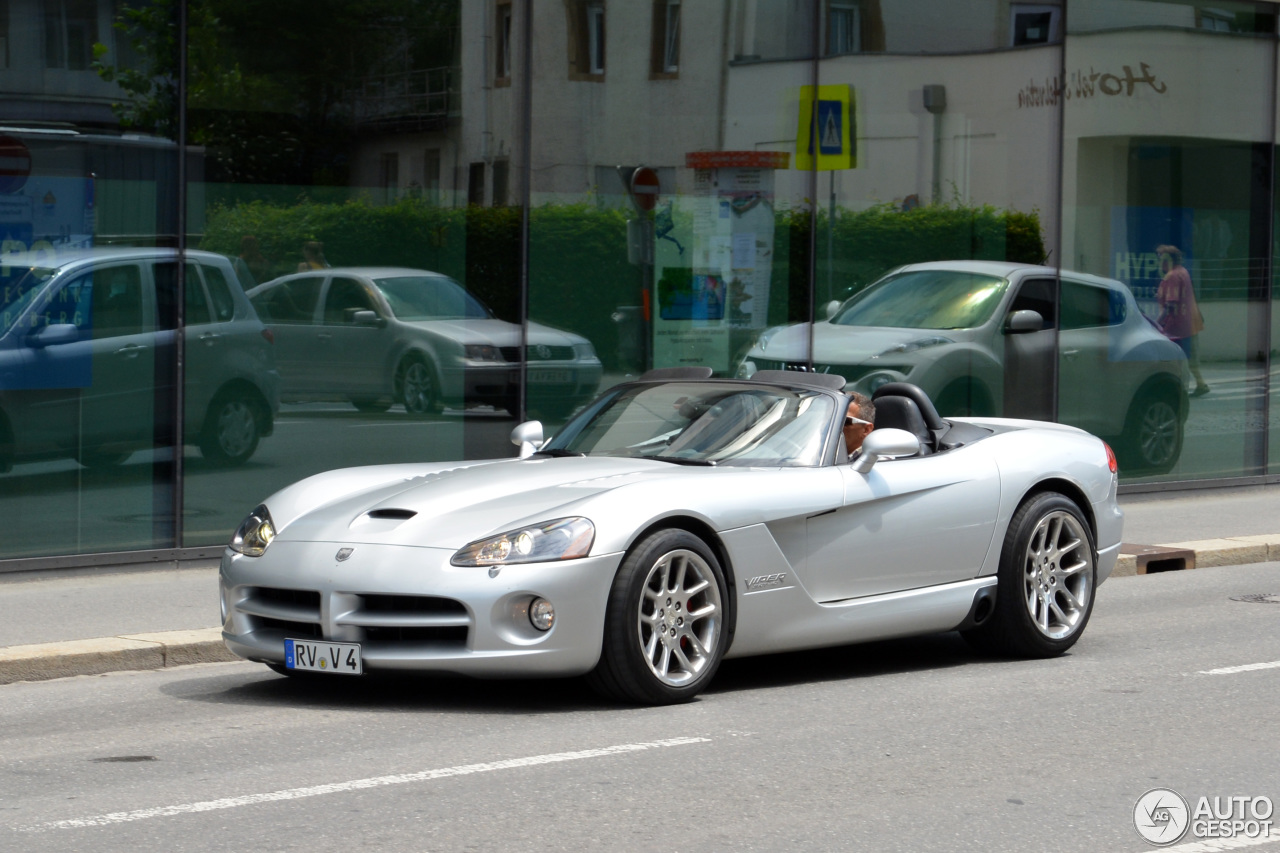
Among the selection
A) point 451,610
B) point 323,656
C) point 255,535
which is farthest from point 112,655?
point 451,610

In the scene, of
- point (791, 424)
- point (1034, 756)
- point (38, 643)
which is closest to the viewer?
point (1034, 756)

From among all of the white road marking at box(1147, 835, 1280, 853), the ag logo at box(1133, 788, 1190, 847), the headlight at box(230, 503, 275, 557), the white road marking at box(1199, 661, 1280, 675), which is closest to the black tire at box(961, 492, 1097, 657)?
the white road marking at box(1199, 661, 1280, 675)

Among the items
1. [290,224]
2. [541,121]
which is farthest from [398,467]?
[541,121]

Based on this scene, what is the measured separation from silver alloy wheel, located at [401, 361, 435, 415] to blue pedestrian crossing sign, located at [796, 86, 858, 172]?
12.4 feet

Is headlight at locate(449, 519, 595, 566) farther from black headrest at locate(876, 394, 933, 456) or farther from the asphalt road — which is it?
black headrest at locate(876, 394, 933, 456)

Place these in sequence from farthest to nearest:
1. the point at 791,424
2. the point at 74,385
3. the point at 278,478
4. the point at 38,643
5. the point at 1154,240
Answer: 1. the point at 1154,240
2. the point at 278,478
3. the point at 74,385
4. the point at 38,643
5. the point at 791,424

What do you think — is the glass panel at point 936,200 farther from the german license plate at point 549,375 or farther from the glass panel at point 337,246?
the glass panel at point 337,246

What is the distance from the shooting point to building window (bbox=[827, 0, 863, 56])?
14.1m

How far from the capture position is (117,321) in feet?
35.5

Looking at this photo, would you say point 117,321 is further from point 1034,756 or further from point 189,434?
point 1034,756

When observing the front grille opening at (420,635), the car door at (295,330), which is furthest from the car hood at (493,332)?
the front grille opening at (420,635)

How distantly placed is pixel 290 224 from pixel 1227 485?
31.9 ft

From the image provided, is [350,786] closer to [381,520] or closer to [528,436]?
[381,520]

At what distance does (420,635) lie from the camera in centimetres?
654
